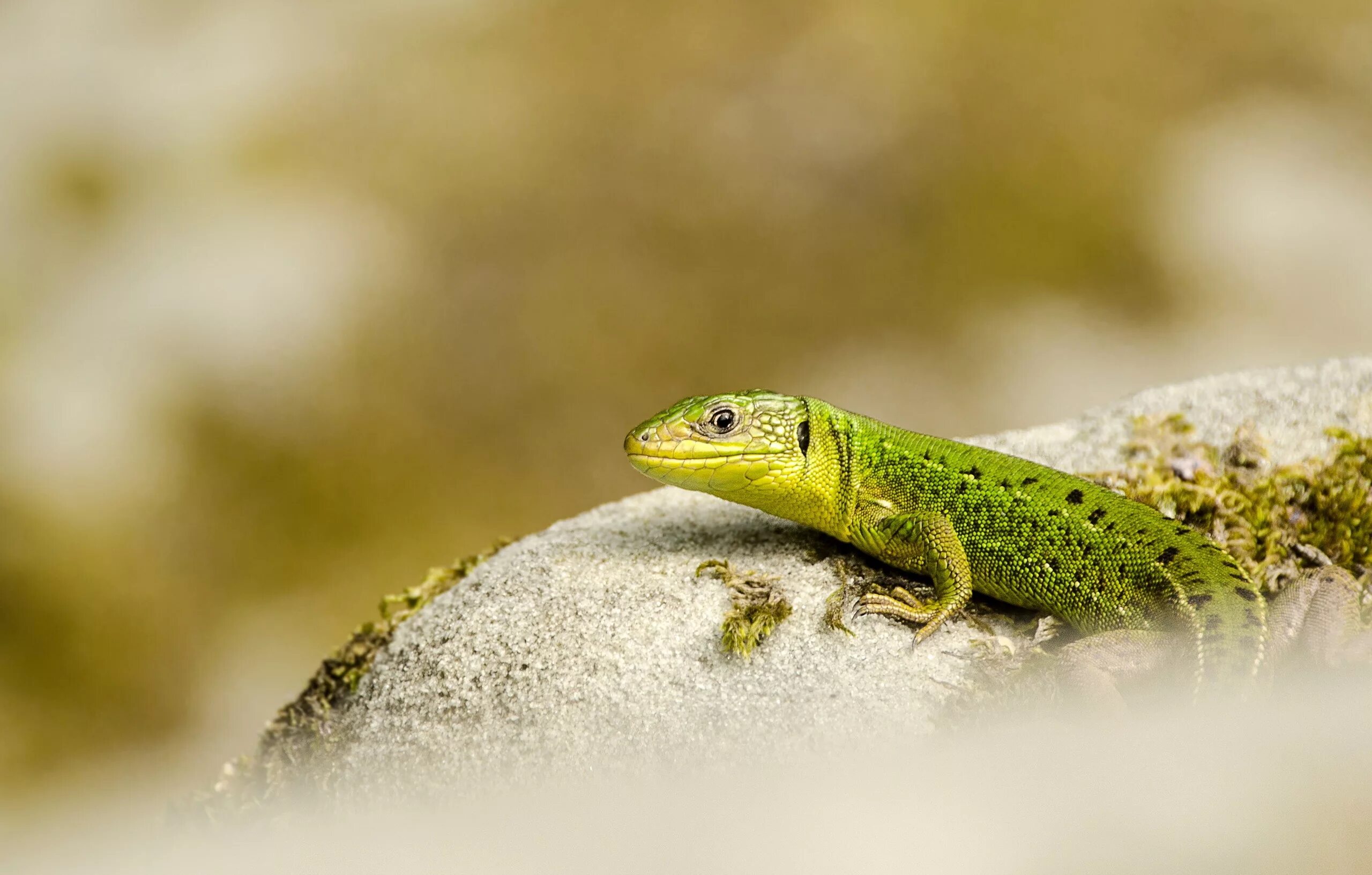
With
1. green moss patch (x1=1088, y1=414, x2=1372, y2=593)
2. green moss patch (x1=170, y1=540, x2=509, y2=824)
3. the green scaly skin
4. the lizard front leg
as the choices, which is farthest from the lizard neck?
green moss patch (x1=170, y1=540, x2=509, y2=824)

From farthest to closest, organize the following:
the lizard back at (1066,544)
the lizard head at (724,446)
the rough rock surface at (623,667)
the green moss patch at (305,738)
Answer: the green moss patch at (305,738), the lizard head at (724,446), the rough rock surface at (623,667), the lizard back at (1066,544)

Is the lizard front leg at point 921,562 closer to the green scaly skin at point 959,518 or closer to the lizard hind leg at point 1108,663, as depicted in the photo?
the green scaly skin at point 959,518

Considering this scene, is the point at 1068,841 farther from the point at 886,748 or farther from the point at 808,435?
the point at 808,435

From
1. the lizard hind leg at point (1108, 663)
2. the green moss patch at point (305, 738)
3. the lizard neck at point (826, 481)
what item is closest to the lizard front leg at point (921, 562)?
the lizard neck at point (826, 481)

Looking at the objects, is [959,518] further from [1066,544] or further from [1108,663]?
[1108,663]

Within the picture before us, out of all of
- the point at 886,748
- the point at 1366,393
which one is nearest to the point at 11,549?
the point at 886,748

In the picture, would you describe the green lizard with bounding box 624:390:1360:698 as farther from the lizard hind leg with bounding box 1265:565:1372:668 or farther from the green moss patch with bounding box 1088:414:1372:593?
the green moss patch with bounding box 1088:414:1372:593
